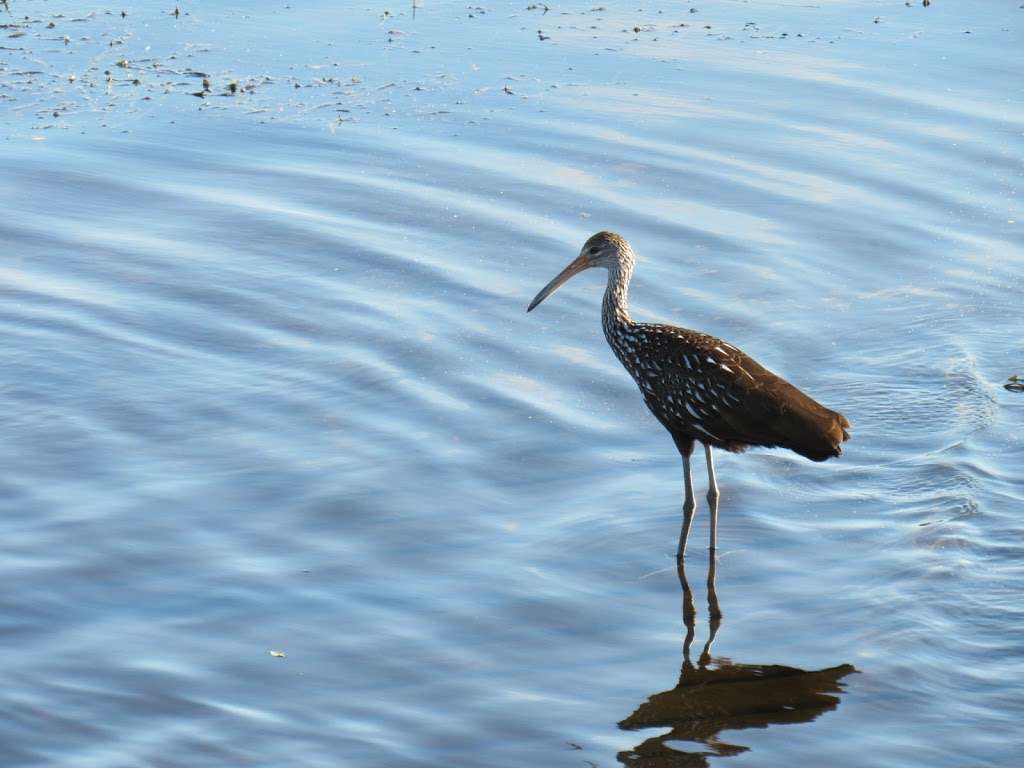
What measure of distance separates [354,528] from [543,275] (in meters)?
3.29

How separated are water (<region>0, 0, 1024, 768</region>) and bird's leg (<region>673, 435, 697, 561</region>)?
70mm

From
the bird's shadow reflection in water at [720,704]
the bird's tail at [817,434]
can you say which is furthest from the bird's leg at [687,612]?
the bird's tail at [817,434]

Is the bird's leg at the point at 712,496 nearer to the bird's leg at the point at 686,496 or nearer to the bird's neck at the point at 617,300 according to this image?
the bird's leg at the point at 686,496

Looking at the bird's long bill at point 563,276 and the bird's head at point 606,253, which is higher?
the bird's head at point 606,253

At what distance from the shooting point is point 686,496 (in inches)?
311

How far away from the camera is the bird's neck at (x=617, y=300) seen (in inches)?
327

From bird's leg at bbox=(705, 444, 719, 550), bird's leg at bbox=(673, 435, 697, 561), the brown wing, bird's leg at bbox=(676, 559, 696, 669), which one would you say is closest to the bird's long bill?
the brown wing

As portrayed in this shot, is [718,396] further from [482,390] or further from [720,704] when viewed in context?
[482,390]

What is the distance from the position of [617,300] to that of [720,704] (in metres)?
2.42

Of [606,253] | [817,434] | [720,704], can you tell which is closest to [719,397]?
[817,434]

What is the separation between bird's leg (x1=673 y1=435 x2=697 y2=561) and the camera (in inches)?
A: 307

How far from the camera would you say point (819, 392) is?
9.23 metres

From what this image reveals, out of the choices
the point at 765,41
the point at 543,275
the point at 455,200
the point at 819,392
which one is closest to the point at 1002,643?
the point at 819,392

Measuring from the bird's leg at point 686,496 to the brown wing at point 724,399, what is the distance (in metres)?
0.07
